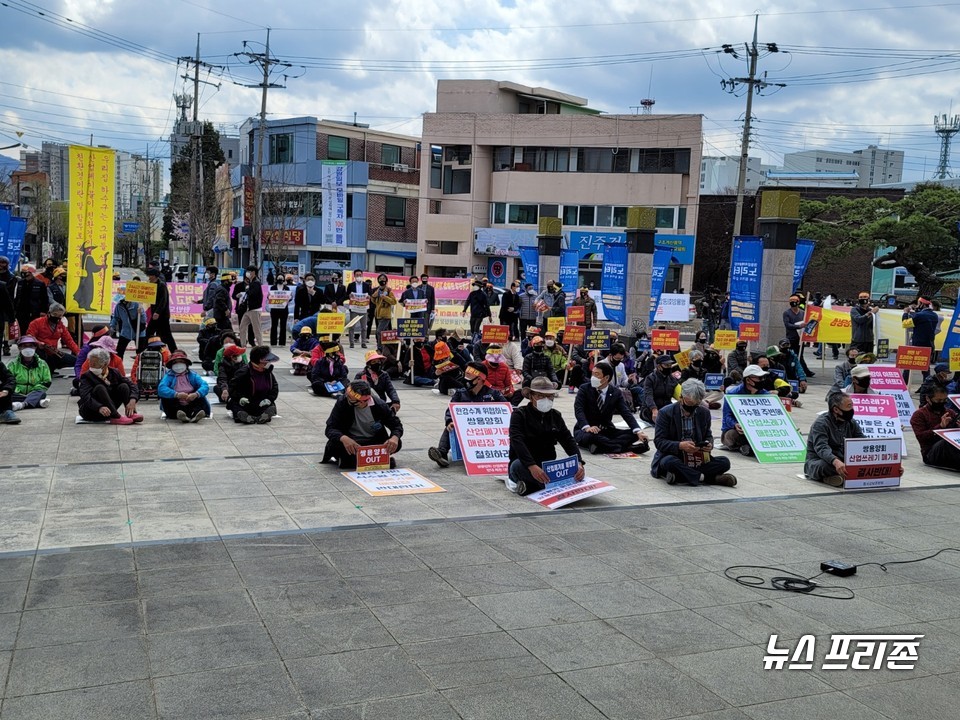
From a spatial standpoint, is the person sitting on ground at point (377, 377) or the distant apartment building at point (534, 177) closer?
the person sitting on ground at point (377, 377)

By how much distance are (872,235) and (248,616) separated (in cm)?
3380

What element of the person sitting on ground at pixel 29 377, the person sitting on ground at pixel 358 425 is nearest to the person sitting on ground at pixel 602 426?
the person sitting on ground at pixel 358 425

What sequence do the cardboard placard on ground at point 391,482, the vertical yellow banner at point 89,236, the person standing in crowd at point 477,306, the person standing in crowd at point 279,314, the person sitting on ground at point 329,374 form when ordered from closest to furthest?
the cardboard placard on ground at point 391,482 → the person sitting on ground at point 329,374 → the vertical yellow banner at point 89,236 → the person standing in crowd at point 279,314 → the person standing in crowd at point 477,306

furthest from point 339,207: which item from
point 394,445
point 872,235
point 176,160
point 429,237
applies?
point 394,445

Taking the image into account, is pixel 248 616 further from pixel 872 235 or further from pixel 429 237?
pixel 429 237

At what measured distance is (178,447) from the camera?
38.1 feet

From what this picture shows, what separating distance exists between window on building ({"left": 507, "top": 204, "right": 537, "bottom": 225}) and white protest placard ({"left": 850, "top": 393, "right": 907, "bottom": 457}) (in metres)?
41.0

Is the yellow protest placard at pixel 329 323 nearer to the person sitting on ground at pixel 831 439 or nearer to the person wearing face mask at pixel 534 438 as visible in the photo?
the person wearing face mask at pixel 534 438

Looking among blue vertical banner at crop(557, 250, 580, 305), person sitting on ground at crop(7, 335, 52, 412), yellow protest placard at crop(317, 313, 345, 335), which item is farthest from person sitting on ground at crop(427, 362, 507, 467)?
blue vertical banner at crop(557, 250, 580, 305)

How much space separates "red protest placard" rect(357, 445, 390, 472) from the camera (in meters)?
10.3

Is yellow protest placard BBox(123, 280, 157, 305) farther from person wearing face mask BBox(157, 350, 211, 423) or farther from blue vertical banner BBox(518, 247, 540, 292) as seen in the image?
blue vertical banner BBox(518, 247, 540, 292)

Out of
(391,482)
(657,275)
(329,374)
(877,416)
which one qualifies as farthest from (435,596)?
(657,275)

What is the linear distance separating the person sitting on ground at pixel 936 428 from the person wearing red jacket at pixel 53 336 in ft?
44.3

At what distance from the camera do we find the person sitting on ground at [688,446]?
10.5m
